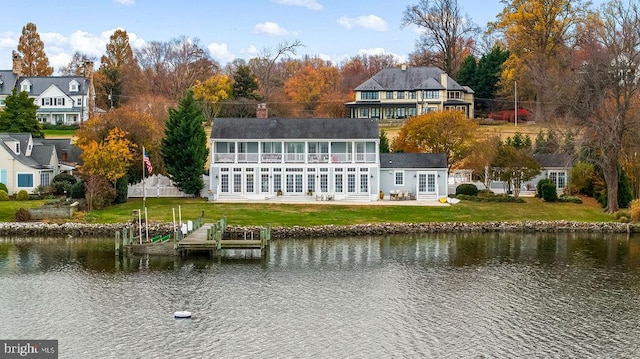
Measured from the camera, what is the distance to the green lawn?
178 feet

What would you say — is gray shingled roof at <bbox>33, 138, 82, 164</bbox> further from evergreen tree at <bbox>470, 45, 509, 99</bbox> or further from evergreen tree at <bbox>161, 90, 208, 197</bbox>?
evergreen tree at <bbox>470, 45, 509, 99</bbox>

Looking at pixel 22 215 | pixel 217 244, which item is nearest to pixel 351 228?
pixel 217 244

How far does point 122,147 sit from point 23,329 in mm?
30731

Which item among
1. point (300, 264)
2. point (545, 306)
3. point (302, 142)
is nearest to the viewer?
point (545, 306)

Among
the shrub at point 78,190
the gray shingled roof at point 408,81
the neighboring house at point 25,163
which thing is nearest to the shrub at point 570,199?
the shrub at point 78,190

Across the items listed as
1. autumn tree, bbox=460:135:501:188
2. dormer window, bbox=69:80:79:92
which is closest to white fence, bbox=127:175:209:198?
autumn tree, bbox=460:135:501:188

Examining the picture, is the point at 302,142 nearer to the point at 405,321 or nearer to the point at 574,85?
the point at 574,85

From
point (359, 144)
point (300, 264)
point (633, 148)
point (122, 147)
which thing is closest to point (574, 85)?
point (633, 148)

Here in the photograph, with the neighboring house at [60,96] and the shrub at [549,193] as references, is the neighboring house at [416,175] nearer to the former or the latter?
the shrub at [549,193]

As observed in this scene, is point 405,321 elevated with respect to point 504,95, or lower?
lower

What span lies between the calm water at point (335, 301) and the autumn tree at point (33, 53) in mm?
74647

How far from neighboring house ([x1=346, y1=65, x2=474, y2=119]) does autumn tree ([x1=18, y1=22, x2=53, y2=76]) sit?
46.5m

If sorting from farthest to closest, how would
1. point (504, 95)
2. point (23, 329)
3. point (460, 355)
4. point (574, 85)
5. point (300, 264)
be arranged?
1. point (504, 95)
2. point (574, 85)
3. point (300, 264)
4. point (23, 329)
5. point (460, 355)

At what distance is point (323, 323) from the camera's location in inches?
1203
